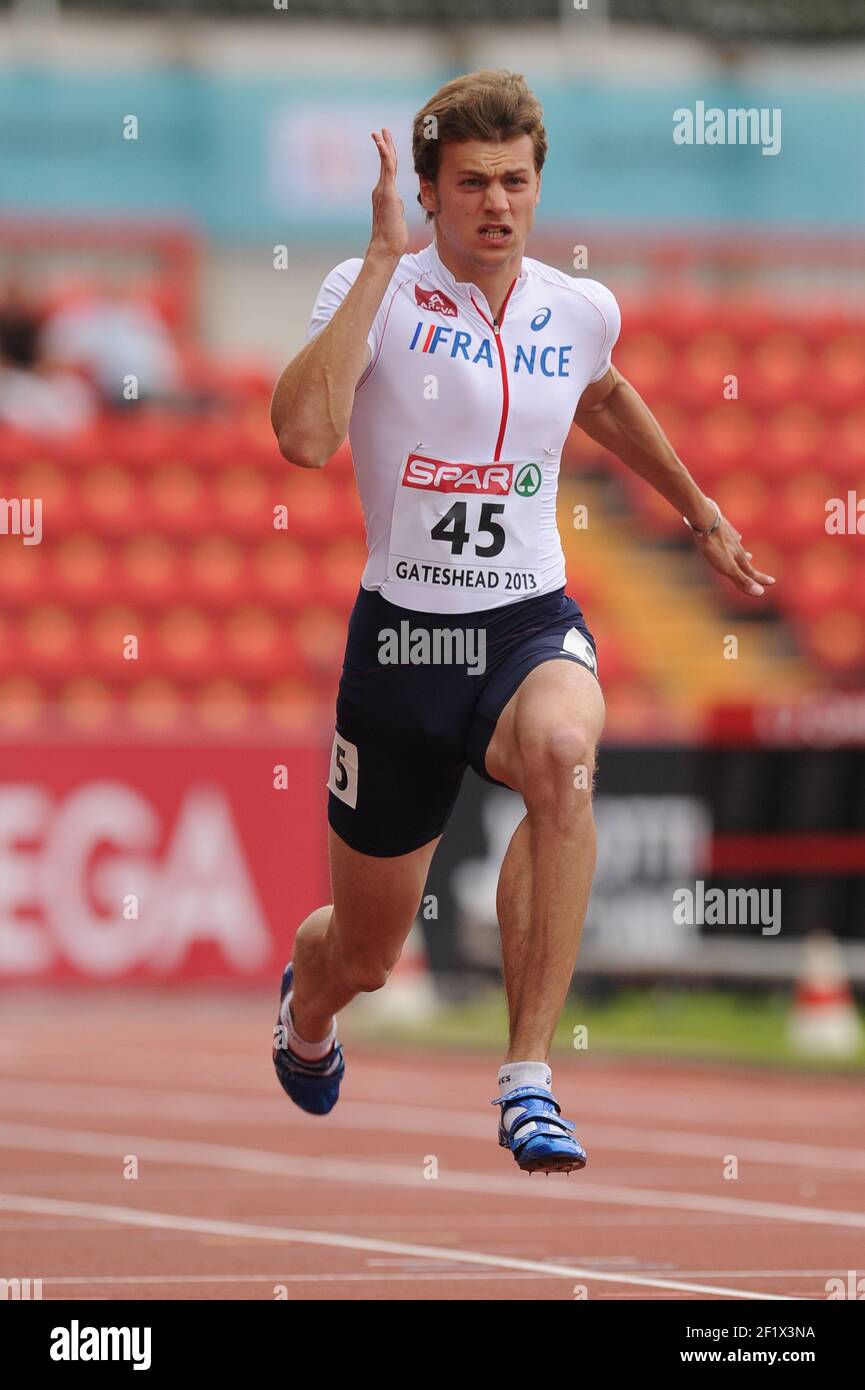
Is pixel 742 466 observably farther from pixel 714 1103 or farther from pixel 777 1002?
pixel 714 1103

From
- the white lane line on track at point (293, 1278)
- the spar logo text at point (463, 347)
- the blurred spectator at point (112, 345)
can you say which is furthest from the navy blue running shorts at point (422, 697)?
the blurred spectator at point (112, 345)

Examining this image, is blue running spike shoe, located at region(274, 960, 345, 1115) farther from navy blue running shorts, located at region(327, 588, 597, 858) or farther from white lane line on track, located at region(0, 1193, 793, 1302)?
navy blue running shorts, located at region(327, 588, 597, 858)

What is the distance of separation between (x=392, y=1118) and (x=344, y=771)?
15.7 feet

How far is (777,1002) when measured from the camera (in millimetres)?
13062

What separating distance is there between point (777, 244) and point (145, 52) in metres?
5.52

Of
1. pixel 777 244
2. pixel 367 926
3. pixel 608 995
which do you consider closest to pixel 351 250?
pixel 777 244

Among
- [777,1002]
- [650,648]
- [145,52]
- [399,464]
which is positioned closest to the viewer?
[399,464]

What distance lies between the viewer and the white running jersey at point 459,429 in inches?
218

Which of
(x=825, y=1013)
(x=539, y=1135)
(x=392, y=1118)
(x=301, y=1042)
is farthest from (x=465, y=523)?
(x=825, y=1013)

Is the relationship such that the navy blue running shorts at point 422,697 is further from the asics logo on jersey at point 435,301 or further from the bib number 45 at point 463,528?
the asics logo on jersey at point 435,301

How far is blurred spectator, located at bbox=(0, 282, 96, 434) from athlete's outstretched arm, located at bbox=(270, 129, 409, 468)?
1352 centimetres

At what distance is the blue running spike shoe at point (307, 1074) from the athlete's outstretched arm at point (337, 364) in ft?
6.83

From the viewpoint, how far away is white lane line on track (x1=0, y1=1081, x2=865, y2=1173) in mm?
9305

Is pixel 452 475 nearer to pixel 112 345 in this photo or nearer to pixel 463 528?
pixel 463 528
